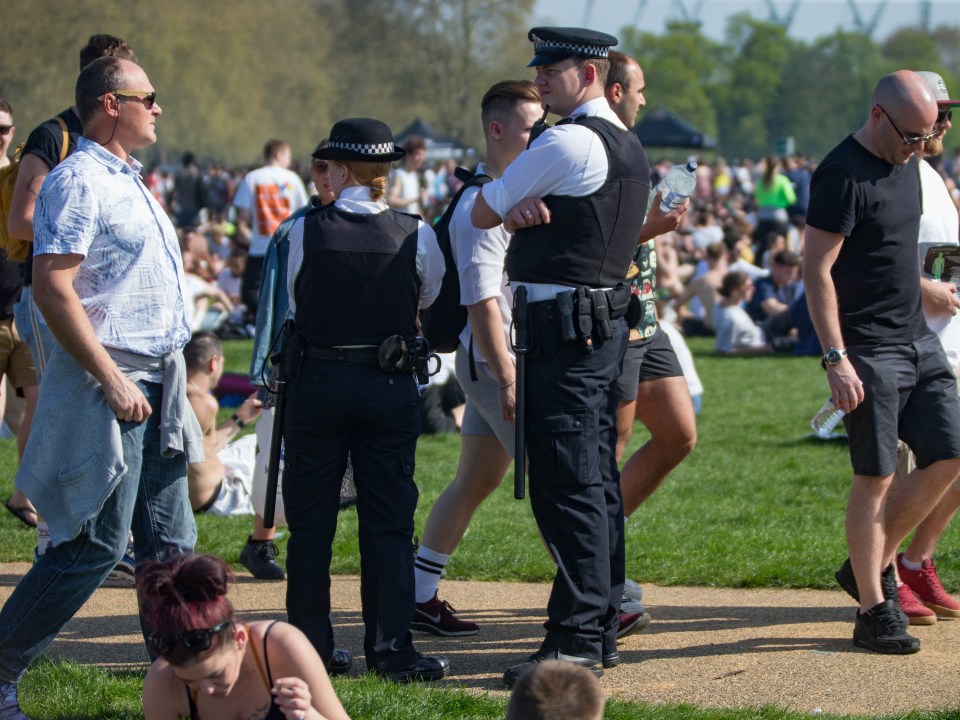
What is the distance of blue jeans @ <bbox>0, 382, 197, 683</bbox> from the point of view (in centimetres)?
417

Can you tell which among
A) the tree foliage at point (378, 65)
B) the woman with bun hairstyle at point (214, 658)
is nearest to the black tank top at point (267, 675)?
the woman with bun hairstyle at point (214, 658)

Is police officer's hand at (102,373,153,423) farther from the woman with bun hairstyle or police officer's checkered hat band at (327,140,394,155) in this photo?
police officer's checkered hat band at (327,140,394,155)

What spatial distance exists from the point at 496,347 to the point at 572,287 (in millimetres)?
457

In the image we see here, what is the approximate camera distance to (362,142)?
4.69 m

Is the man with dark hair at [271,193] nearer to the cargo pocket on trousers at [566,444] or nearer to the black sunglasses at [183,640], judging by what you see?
the cargo pocket on trousers at [566,444]

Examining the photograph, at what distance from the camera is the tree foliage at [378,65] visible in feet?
152

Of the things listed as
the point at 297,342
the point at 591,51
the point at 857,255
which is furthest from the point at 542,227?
the point at 857,255

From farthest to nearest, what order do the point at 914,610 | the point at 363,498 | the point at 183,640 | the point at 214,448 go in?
the point at 214,448 → the point at 914,610 → the point at 363,498 → the point at 183,640

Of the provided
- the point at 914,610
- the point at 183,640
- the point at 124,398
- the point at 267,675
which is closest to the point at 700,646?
the point at 914,610

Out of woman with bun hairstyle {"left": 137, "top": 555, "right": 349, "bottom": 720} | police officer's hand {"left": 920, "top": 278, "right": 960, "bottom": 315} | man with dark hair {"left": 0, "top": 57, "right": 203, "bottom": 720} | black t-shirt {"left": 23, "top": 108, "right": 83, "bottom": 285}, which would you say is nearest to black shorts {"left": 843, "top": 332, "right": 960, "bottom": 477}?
police officer's hand {"left": 920, "top": 278, "right": 960, "bottom": 315}

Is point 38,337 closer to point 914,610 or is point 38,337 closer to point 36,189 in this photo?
point 36,189

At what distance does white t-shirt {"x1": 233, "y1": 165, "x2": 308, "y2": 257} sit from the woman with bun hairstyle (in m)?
9.76

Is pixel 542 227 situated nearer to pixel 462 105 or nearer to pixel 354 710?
pixel 354 710

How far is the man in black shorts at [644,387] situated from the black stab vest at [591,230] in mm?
664
